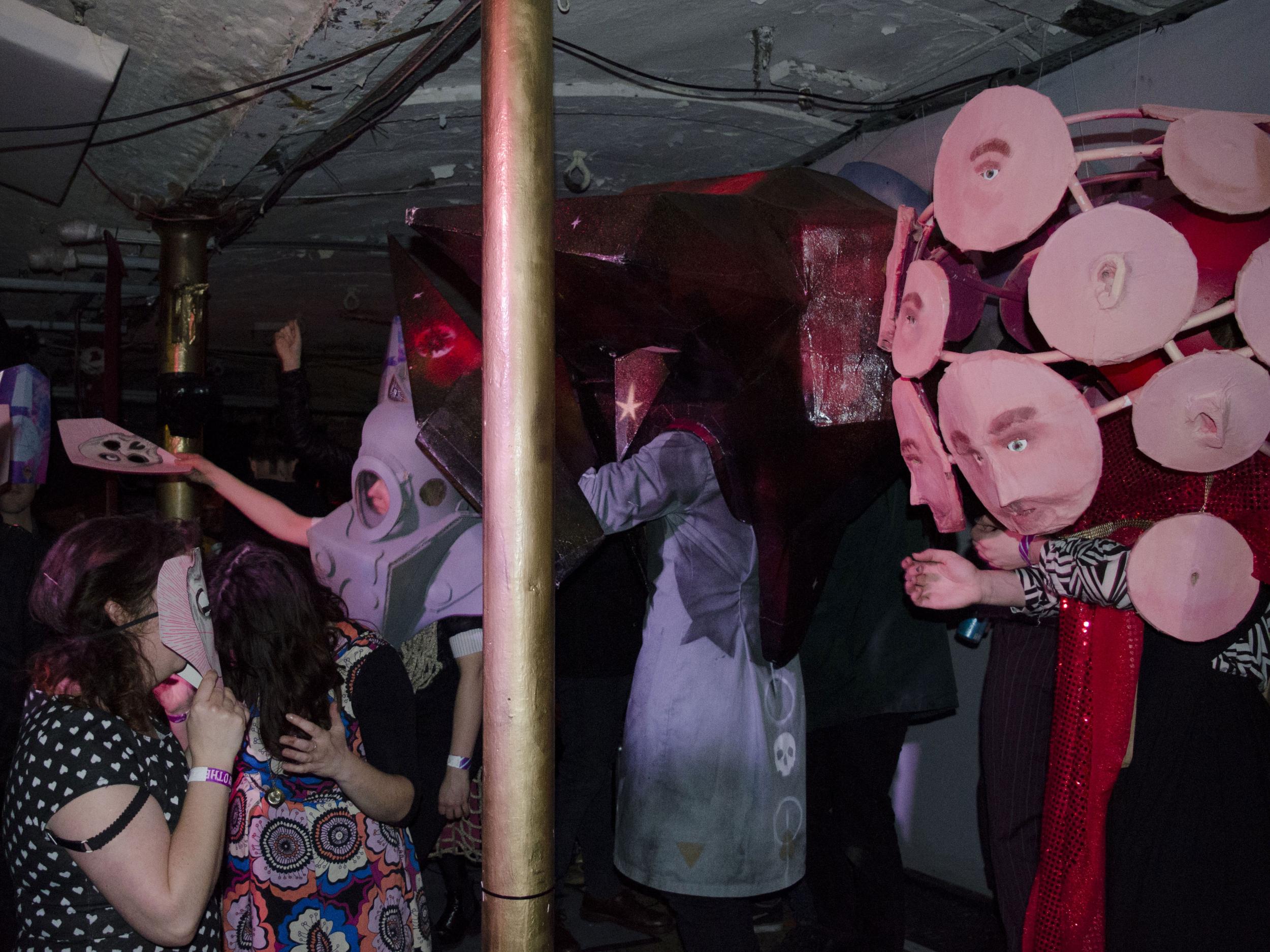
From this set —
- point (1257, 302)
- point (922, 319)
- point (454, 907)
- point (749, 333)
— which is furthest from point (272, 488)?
point (1257, 302)

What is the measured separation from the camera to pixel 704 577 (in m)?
1.83

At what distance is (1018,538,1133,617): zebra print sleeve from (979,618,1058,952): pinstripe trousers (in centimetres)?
41

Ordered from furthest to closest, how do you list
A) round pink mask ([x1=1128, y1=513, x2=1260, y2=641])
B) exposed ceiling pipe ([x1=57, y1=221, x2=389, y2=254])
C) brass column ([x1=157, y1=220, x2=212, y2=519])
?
1. exposed ceiling pipe ([x1=57, y1=221, x2=389, y2=254])
2. brass column ([x1=157, y1=220, x2=212, y2=519])
3. round pink mask ([x1=1128, y1=513, x2=1260, y2=641])

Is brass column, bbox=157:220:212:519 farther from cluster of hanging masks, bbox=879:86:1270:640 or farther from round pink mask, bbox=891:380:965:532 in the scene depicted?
cluster of hanging masks, bbox=879:86:1270:640

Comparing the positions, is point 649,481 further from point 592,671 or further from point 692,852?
point 592,671

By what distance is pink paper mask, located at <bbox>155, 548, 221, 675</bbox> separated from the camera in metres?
1.42

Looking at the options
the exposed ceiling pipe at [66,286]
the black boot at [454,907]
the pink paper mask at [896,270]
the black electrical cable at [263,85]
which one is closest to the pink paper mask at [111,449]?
the black electrical cable at [263,85]

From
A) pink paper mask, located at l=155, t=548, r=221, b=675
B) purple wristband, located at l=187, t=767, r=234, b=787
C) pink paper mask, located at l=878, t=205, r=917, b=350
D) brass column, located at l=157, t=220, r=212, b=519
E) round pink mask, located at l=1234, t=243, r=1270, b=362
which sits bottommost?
purple wristband, located at l=187, t=767, r=234, b=787

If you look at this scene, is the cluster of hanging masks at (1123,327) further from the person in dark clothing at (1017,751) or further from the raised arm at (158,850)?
the raised arm at (158,850)

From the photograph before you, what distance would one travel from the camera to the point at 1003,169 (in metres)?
1.27

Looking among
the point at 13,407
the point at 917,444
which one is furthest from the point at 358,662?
the point at 13,407

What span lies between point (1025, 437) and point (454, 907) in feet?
7.36

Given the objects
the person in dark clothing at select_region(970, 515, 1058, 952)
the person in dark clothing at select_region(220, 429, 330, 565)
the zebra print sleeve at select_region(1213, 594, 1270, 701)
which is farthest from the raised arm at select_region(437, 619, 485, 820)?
the zebra print sleeve at select_region(1213, 594, 1270, 701)

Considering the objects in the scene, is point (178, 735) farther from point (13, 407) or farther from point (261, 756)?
point (13, 407)
